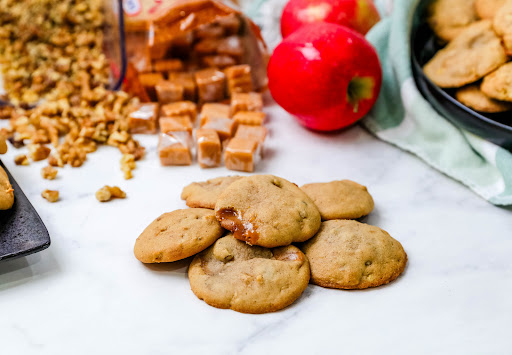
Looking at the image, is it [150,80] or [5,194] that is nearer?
[5,194]

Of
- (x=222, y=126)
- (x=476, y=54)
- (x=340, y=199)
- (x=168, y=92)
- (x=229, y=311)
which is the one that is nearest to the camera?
(x=229, y=311)

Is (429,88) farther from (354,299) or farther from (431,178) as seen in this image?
(354,299)

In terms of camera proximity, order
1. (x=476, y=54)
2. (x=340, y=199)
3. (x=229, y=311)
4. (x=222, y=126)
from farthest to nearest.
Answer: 1. (x=222, y=126)
2. (x=476, y=54)
3. (x=340, y=199)
4. (x=229, y=311)

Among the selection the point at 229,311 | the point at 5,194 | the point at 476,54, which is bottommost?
the point at 229,311

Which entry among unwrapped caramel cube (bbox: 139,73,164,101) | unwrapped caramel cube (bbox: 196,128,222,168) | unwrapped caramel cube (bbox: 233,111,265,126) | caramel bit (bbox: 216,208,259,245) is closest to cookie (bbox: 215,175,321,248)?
caramel bit (bbox: 216,208,259,245)

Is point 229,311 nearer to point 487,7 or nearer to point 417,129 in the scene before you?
point 417,129

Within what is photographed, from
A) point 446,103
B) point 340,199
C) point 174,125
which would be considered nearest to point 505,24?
point 446,103

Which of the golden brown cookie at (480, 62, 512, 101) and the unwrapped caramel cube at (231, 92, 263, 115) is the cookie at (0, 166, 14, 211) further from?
the golden brown cookie at (480, 62, 512, 101)
